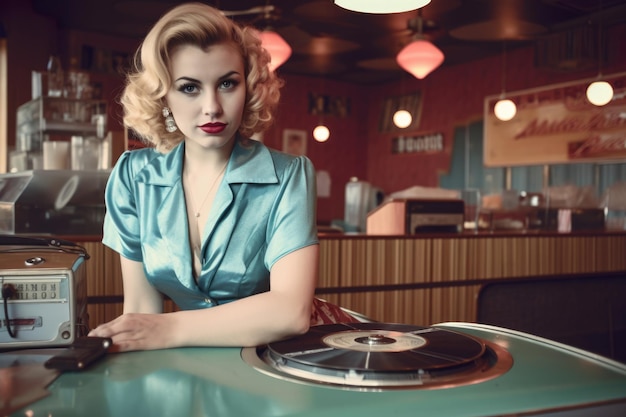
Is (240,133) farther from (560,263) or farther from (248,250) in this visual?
(560,263)

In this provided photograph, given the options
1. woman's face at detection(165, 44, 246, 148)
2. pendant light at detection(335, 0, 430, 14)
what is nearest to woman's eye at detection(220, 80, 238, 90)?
woman's face at detection(165, 44, 246, 148)

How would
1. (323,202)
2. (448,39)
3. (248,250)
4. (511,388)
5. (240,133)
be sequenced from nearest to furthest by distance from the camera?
(511,388) → (248,250) → (240,133) → (448,39) → (323,202)

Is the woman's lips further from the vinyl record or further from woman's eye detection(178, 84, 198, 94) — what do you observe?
the vinyl record

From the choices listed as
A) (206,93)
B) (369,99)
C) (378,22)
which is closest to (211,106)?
(206,93)

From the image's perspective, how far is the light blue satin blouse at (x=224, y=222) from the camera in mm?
1359

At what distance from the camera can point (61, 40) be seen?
7.68 meters

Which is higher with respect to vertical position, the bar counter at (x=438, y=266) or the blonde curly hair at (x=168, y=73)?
the blonde curly hair at (x=168, y=73)

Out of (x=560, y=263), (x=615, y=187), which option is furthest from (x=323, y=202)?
(x=560, y=263)

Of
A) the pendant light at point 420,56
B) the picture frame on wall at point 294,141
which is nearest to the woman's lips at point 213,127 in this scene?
the pendant light at point 420,56

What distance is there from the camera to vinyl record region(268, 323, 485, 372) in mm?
908

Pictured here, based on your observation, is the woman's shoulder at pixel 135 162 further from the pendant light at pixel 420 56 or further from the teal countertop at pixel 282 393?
the pendant light at pixel 420 56

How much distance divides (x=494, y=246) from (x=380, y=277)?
850 millimetres

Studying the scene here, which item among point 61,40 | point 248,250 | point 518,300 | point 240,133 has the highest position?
point 61,40

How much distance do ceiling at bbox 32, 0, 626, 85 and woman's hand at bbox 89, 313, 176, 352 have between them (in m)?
4.45
